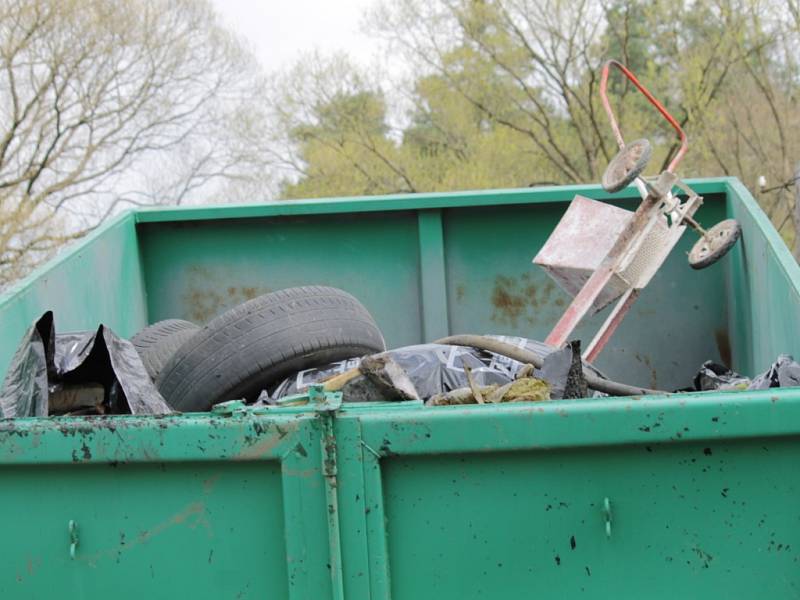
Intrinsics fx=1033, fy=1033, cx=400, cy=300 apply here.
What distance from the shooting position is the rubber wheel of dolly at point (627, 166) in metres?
3.40

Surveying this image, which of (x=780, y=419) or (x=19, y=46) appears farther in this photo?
(x=19, y=46)

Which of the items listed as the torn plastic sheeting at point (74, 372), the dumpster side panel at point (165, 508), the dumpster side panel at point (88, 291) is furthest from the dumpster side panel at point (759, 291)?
the dumpster side panel at point (88, 291)

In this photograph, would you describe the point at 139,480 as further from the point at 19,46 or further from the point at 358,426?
the point at 19,46

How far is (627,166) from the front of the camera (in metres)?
3.49

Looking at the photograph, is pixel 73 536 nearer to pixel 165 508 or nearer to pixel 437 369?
pixel 165 508

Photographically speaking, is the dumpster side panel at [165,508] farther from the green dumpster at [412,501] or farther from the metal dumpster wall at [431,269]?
the metal dumpster wall at [431,269]

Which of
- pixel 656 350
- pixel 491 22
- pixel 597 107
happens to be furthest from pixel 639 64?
pixel 656 350

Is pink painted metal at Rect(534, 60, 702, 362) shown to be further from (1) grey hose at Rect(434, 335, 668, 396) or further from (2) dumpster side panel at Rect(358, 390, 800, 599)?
(2) dumpster side panel at Rect(358, 390, 800, 599)

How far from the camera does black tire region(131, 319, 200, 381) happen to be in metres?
3.03

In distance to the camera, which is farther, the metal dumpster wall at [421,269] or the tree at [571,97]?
the tree at [571,97]

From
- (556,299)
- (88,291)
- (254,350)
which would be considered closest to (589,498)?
(254,350)

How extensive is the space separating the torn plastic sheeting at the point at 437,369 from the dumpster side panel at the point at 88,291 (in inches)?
28.1

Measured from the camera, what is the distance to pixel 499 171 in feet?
A: 62.5

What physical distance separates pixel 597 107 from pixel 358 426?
1694 centimetres
